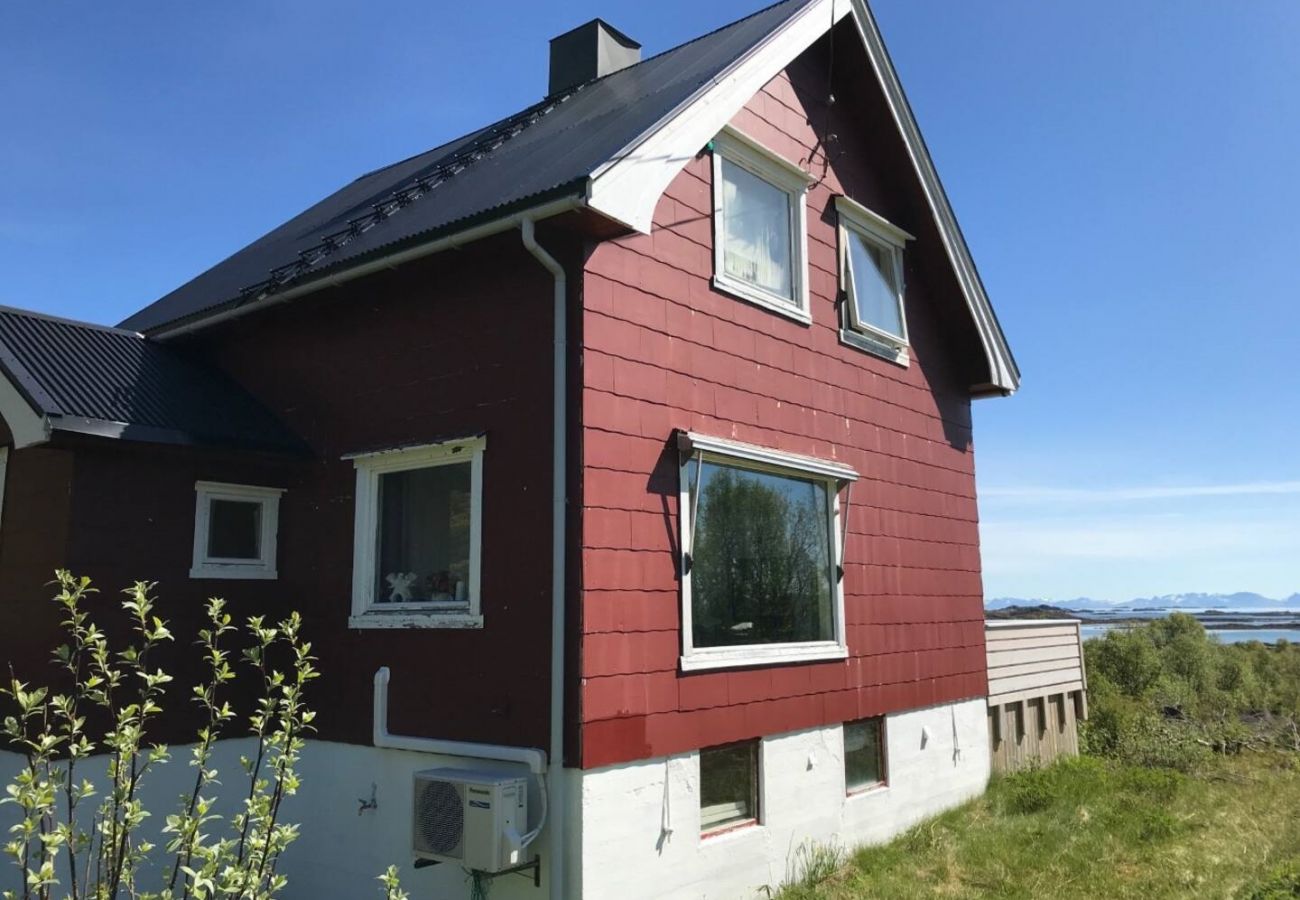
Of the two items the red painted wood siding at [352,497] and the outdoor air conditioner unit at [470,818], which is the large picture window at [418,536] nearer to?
the red painted wood siding at [352,497]

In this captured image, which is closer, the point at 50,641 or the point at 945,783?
the point at 50,641

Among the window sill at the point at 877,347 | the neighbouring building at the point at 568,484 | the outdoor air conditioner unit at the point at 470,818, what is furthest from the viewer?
the window sill at the point at 877,347

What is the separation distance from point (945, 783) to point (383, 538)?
19.2ft

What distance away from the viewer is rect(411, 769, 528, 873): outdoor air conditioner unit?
539cm

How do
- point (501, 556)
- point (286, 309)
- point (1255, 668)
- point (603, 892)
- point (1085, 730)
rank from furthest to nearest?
point (1255, 668), point (1085, 730), point (286, 309), point (501, 556), point (603, 892)

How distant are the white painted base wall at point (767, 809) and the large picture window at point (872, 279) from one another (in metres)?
3.46

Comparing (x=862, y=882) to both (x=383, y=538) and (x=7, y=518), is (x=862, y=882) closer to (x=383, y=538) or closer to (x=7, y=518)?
(x=383, y=538)

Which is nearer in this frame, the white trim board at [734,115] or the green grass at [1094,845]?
the white trim board at [734,115]

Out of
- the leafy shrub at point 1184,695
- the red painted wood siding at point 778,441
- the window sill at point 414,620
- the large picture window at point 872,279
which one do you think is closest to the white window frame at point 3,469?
the window sill at point 414,620

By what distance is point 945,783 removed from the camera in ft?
30.8

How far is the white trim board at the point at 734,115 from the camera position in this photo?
5.91m

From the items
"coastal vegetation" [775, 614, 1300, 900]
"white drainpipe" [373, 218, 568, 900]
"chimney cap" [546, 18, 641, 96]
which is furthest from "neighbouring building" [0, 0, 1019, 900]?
"chimney cap" [546, 18, 641, 96]

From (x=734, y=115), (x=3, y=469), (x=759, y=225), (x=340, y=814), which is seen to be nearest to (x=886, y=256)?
(x=759, y=225)

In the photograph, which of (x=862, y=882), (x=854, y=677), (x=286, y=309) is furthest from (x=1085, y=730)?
(x=286, y=309)
